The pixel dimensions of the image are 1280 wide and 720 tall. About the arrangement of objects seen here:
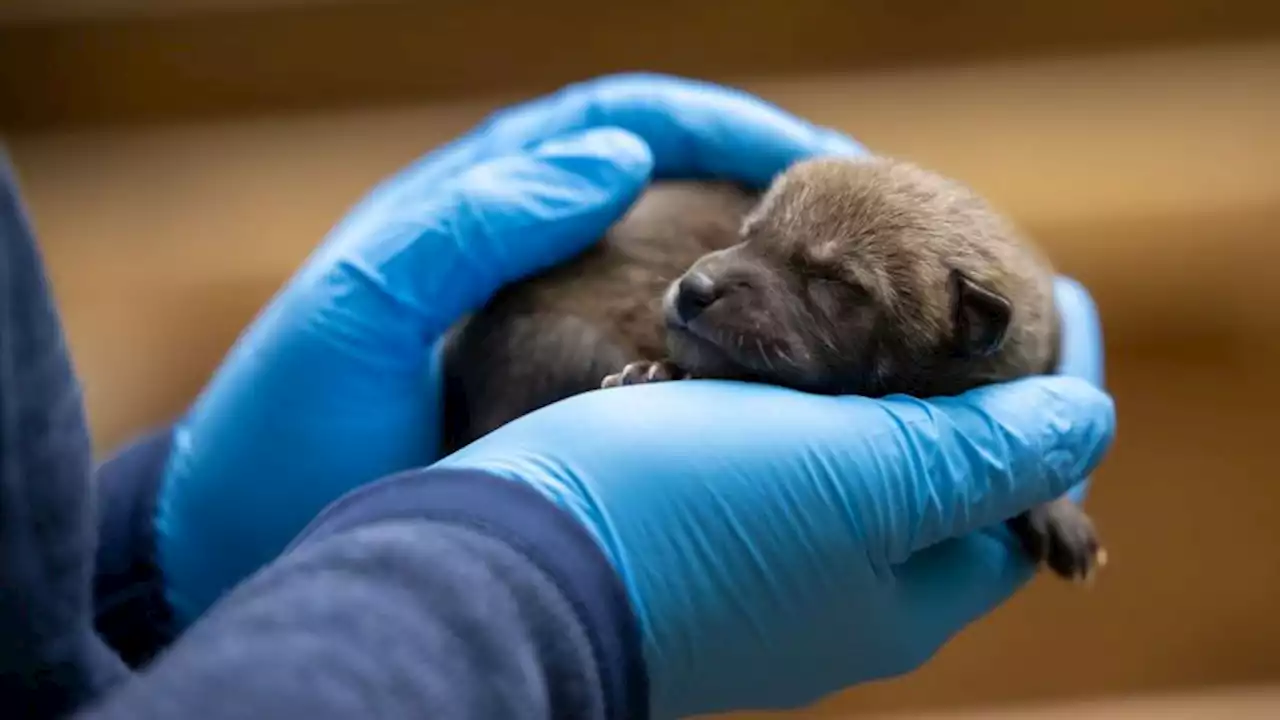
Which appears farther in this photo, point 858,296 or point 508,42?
point 508,42

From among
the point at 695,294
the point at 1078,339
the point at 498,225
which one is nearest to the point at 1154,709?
the point at 1078,339

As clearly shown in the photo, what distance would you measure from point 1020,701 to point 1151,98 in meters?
1.13

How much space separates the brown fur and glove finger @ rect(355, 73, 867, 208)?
161 millimetres

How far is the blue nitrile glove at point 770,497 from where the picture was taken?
1.12 meters

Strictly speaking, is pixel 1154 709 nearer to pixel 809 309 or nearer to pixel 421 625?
pixel 809 309

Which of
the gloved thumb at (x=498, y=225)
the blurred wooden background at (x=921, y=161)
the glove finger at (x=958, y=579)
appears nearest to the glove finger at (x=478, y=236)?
the gloved thumb at (x=498, y=225)

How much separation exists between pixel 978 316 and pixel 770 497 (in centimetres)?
30

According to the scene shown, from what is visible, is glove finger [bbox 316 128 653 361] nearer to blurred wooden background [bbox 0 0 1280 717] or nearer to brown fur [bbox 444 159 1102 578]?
brown fur [bbox 444 159 1102 578]

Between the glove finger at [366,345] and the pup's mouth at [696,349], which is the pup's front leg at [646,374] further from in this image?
the glove finger at [366,345]

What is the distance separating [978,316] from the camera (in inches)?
48.5

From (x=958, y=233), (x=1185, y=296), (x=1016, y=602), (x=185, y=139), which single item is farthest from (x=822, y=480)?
(x=185, y=139)

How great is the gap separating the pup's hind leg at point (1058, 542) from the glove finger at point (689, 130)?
563mm

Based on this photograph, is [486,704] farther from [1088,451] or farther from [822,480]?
[1088,451]

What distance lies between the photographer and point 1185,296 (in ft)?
6.83
